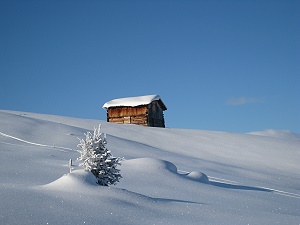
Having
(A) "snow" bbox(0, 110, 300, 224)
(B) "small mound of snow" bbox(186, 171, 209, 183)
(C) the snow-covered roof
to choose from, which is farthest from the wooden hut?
(B) "small mound of snow" bbox(186, 171, 209, 183)

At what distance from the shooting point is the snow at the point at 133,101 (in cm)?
3444

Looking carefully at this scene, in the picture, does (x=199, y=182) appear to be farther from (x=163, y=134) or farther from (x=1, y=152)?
(x=163, y=134)

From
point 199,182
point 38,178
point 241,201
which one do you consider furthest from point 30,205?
point 199,182

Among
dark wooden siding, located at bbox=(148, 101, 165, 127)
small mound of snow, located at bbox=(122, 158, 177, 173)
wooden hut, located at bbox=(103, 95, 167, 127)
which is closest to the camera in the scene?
small mound of snow, located at bbox=(122, 158, 177, 173)

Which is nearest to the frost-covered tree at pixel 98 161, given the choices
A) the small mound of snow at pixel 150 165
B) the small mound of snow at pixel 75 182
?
the small mound of snow at pixel 75 182

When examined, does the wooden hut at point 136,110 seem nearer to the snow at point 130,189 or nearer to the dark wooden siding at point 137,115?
the dark wooden siding at point 137,115

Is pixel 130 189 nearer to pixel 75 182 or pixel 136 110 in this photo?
pixel 75 182

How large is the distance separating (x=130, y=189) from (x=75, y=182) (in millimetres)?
2245

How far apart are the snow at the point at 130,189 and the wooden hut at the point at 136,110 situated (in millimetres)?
12969

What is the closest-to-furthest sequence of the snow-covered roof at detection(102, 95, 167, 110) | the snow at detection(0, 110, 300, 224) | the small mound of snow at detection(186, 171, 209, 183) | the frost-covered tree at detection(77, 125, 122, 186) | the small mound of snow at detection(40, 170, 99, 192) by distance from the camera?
the snow at detection(0, 110, 300, 224), the small mound of snow at detection(40, 170, 99, 192), the frost-covered tree at detection(77, 125, 122, 186), the small mound of snow at detection(186, 171, 209, 183), the snow-covered roof at detection(102, 95, 167, 110)

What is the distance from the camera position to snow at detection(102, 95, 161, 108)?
113ft

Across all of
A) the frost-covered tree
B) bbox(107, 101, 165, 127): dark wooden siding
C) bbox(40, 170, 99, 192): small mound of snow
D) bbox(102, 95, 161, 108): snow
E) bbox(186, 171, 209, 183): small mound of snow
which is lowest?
bbox(186, 171, 209, 183): small mound of snow

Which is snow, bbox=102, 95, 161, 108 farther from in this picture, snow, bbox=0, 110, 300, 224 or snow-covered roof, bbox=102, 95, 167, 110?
snow, bbox=0, 110, 300, 224

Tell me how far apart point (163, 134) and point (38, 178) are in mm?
17986
